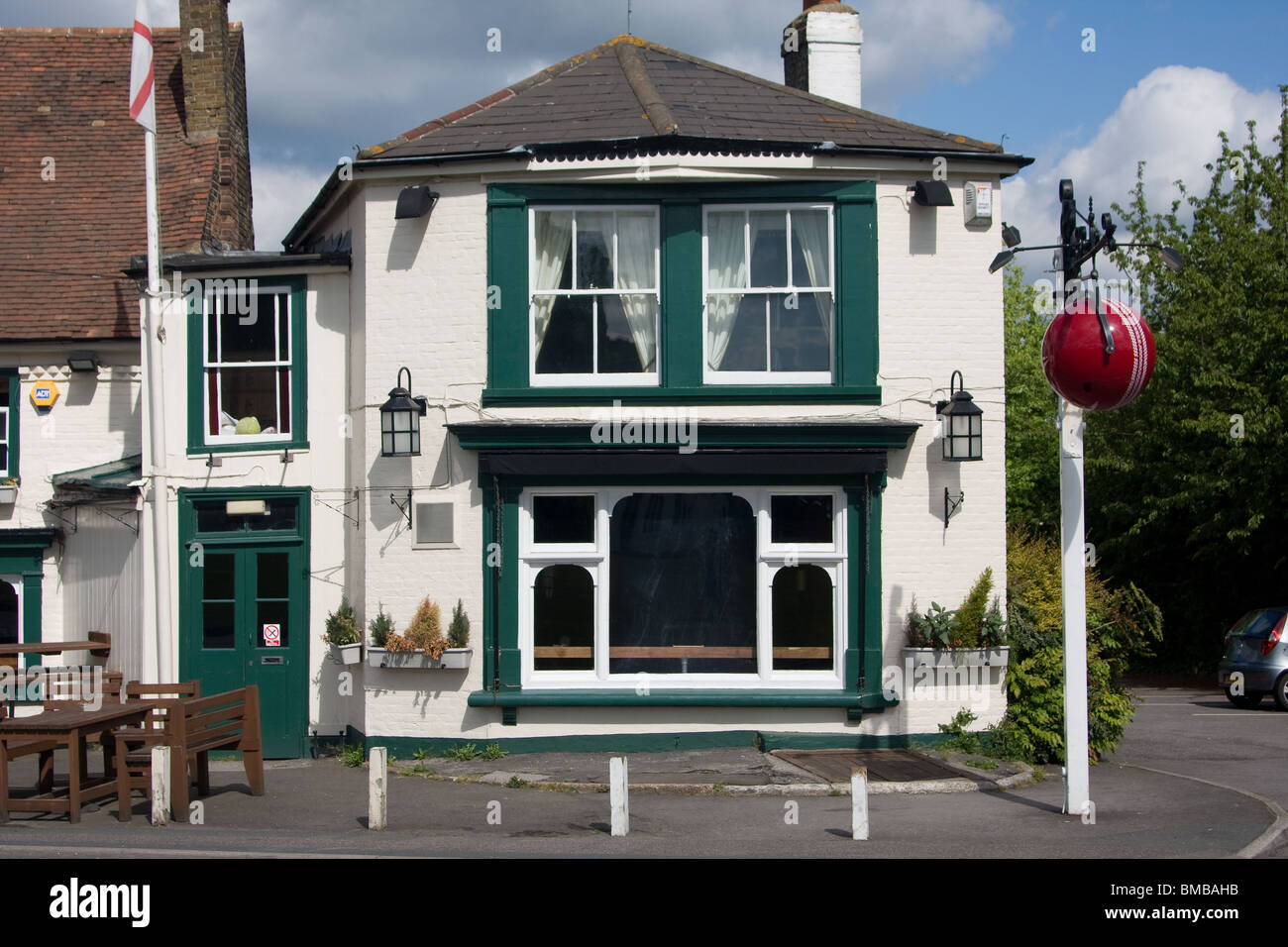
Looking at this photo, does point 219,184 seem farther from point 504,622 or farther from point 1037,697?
point 1037,697

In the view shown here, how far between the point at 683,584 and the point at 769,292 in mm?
3163

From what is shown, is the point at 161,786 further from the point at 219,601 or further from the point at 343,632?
the point at 219,601

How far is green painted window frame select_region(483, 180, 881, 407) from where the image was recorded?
13.4 metres

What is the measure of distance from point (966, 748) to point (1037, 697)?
2.89ft

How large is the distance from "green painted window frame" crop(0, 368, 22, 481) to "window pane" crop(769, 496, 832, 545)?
9.30 meters

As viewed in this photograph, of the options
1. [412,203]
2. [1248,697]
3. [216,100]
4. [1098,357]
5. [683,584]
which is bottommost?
[1248,697]

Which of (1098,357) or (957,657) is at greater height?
(1098,357)

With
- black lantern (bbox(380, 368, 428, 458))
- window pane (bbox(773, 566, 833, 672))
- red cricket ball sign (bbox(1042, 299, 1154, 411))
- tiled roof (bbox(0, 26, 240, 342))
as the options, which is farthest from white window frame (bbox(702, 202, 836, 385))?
tiled roof (bbox(0, 26, 240, 342))

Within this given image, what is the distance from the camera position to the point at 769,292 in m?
13.6

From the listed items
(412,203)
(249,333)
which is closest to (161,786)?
(249,333)

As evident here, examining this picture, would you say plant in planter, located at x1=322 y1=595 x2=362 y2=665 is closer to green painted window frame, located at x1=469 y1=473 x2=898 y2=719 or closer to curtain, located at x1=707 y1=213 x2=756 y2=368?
green painted window frame, located at x1=469 y1=473 x2=898 y2=719

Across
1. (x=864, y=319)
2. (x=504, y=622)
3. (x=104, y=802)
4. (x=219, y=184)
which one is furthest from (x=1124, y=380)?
(x=219, y=184)

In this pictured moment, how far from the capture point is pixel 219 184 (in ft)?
60.9

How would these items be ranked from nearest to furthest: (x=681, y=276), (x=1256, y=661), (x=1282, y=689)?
1. (x=681, y=276)
2. (x=1282, y=689)
3. (x=1256, y=661)
